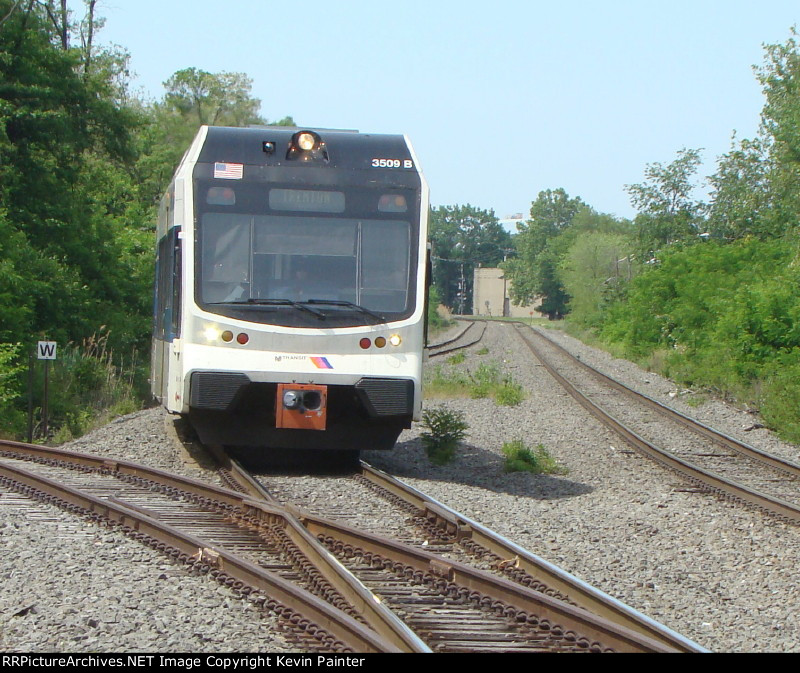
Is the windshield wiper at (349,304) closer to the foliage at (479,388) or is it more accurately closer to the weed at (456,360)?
the foliage at (479,388)

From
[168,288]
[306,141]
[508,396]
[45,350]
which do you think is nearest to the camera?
[306,141]

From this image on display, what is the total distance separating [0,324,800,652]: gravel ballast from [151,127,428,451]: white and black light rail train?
99 centimetres

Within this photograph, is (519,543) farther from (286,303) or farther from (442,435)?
(442,435)

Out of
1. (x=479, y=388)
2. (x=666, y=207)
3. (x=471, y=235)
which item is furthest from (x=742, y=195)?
(x=471, y=235)

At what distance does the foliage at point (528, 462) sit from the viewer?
12.0 m

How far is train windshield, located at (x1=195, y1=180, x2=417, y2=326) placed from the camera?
33.3 ft

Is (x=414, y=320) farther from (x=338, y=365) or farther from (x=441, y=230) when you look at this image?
(x=441, y=230)

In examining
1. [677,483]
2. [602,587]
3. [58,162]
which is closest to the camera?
[602,587]

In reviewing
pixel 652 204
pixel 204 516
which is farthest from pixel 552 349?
pixel 204 516

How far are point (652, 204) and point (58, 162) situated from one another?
39.5 meters

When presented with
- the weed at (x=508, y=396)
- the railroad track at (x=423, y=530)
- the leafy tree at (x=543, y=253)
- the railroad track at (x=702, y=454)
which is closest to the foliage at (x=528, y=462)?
the railroad track at (x=702, y=454)

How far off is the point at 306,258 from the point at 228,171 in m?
1.13

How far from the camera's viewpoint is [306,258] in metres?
10.3

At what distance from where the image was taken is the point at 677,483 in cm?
1139
